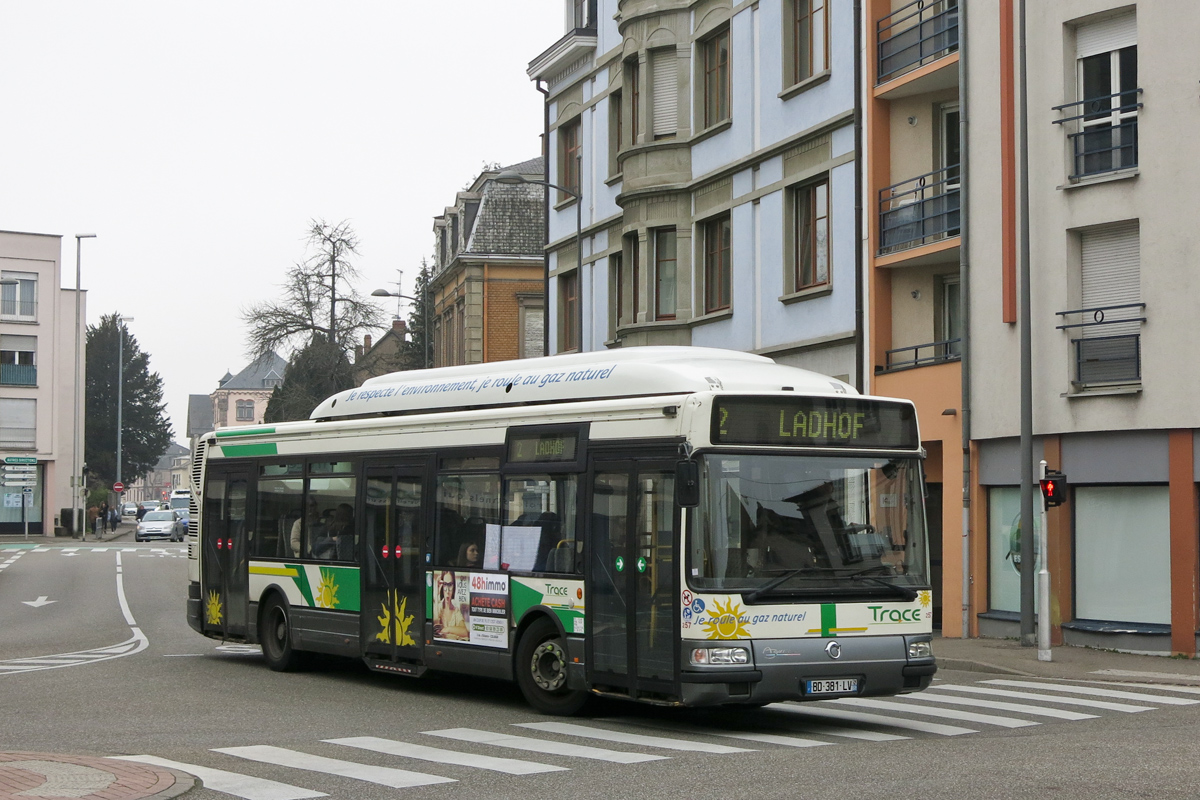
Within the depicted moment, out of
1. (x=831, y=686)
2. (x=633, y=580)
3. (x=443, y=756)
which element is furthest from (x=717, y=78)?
(x=443, y=756)

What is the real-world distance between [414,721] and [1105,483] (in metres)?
11.7

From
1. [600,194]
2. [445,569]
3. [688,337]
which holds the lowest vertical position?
[445,569]

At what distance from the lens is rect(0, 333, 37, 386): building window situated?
7950 centimetres

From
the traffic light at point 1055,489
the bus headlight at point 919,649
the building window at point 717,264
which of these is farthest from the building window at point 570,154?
the bus headlight at point 919,649

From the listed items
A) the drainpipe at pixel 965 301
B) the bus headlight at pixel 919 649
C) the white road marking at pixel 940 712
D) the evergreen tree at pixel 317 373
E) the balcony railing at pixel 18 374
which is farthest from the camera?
the balcony railing at pixel 18 374

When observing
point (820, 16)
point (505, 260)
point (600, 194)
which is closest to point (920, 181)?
point (820, 16)

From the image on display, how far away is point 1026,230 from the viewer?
21.3 metres

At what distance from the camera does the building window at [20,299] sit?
262 feet

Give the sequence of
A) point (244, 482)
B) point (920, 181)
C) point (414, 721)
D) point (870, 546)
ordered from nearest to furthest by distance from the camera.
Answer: point (870, 546)
point (414, 721)
point (244, 482)
point (920, 181)

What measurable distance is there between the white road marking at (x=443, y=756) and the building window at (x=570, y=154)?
1045 inches

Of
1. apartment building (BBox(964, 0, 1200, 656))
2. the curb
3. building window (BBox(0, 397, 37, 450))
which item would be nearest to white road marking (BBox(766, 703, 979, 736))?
the curb

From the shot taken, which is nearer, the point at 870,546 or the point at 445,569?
the point at 870,546

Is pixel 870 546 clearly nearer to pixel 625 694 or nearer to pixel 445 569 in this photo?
pixel 625 694

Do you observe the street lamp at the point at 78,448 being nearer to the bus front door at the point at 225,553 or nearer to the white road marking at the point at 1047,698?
the bus front door at the point at 225,553
